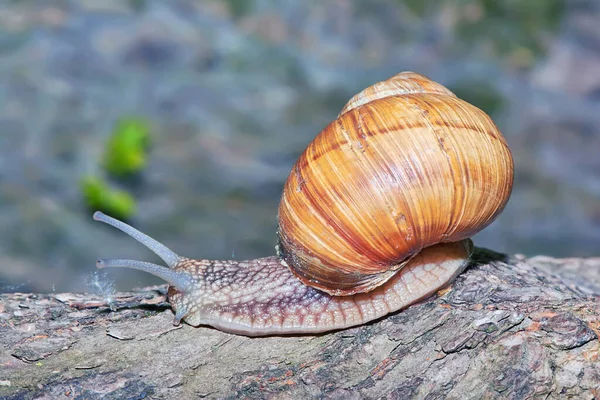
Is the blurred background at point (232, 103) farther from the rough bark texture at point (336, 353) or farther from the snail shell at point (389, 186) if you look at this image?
the snail shell at point (389, 186)

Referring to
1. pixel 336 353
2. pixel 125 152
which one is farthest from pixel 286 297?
pixel 125 152

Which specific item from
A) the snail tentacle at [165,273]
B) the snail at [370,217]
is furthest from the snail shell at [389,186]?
the snail tentacle at [165,273]

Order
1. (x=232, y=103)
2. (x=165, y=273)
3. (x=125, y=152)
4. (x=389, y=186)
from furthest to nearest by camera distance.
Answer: (x=232, y=103) < (x=125, y=152) < (x=165, y=273) < (x=389, y=186)

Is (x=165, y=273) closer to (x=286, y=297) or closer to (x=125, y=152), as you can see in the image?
(x=286, y=297)

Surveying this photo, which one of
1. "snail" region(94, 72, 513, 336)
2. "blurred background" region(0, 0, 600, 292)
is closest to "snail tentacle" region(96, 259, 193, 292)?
"snail" region(94, 72, 513, 336)

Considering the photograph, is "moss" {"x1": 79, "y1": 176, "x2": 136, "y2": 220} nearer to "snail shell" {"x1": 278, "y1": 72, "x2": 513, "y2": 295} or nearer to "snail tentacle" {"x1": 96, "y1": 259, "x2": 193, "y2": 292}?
"snail tentacle" {"x1": 96, "y1": 259, "x2": 193, "y2": 292}
